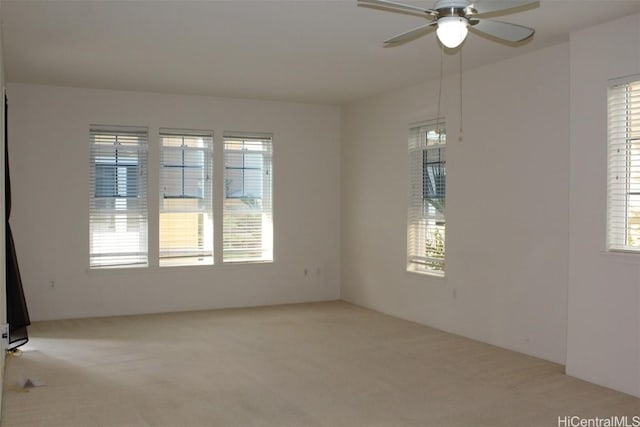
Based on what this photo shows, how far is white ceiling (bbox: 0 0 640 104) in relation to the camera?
4.20m

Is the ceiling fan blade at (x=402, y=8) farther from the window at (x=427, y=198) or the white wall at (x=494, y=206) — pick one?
the window at (x=427, y=198)

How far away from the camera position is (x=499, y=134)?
5.69m

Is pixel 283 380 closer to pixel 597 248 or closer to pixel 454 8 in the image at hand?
pixel 597 248

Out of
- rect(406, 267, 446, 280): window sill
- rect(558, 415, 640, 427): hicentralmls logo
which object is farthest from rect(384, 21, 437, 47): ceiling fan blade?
rect(406, 267, 446, 280): window sill

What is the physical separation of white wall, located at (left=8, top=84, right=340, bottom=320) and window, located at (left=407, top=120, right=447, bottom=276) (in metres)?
1.77

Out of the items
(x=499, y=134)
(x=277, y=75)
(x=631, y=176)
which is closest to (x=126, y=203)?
(x=277, y=75)

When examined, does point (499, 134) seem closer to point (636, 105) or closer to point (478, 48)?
point (478, 48)

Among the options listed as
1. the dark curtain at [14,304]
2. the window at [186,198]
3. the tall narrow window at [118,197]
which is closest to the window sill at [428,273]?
the window at [186,198]

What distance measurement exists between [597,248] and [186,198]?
4999 mm

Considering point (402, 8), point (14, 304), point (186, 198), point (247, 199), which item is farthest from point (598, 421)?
point (186, 198)

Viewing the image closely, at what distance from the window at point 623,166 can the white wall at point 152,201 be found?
14.7 ft

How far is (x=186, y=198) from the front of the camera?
767cm

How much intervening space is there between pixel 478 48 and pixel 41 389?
4515 mm

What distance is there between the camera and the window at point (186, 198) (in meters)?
7.55
